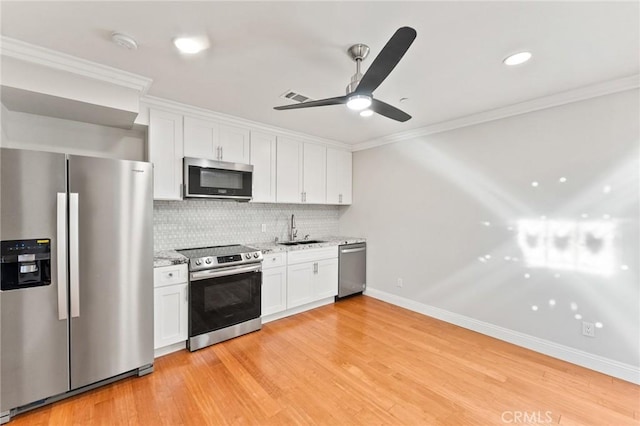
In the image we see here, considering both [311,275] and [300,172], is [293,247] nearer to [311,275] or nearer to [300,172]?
[311,275]

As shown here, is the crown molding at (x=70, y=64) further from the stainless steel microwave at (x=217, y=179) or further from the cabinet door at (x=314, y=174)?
the cabinet door at (x=314, y=174)

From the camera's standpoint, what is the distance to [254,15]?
1626 millimetres

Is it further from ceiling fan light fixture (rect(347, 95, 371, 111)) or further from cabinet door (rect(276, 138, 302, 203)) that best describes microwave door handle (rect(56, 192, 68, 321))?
cabinet door (rect(276, 138, 302, 203))

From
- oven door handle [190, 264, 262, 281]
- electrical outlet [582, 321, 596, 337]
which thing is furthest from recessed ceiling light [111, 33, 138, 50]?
electrical outlet [582, 321, 596, 337]

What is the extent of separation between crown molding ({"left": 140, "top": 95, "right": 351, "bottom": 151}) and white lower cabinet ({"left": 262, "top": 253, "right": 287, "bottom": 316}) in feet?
5.57

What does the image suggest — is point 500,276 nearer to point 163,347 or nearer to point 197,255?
point 197,255

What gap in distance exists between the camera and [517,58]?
6.76ft

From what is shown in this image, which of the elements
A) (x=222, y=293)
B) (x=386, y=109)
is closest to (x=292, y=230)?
(x=222, y=293)

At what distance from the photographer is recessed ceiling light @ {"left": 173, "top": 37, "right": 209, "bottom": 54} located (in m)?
1.84

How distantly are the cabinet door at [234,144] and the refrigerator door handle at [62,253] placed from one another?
1.62 m

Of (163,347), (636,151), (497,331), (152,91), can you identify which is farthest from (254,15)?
(497,331)

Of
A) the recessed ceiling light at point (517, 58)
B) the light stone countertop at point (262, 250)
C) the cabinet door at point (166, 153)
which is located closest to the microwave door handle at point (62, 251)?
the light stone countertop at point (262, 250)

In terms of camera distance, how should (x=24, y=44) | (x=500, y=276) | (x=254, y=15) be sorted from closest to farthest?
(x=254, y=15), (x=24, y=44), (x=500, y=276)

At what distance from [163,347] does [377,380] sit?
2065mm
